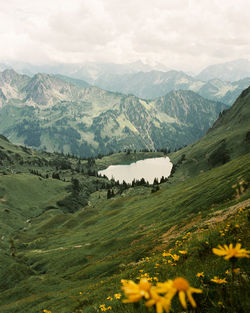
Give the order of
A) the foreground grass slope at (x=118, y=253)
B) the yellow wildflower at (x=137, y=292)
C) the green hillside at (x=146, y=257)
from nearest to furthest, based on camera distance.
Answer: the yellow wildflower at (x=137, y=292) < the green hillside at (x=146, y=257) < the foreground grass slope at (x=118, y=253)

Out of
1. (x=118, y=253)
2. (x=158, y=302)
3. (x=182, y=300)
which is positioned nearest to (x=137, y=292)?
(x=158, y=302)

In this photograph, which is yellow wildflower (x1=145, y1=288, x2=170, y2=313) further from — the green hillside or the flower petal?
the green hillside

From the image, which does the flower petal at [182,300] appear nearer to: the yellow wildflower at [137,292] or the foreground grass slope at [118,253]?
the yellow wildflower at [137,292]

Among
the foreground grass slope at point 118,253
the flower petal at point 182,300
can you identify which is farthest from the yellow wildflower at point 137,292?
the foreground grass slope at point 118,253

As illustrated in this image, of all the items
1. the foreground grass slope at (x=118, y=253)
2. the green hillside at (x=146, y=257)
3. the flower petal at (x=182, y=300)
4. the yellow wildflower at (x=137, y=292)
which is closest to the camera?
the flower petal at (x=182, y=300)

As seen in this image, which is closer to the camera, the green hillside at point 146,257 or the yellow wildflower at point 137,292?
the yellow wildflower at point 137,292

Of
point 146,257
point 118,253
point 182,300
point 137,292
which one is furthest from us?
point 118,253

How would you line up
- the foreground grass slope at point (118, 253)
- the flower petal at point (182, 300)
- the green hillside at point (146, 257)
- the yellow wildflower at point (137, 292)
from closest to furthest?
the flower petal at point (182, 300), the yellow wildflower at point (137, 292), the green hillside at point (146, 257), the foreground grass slope at point (118, 253)

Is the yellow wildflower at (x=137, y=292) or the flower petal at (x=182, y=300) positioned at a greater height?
the yellow wildflower at (x=137, y=292)

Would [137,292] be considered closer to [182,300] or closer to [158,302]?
[158,302]

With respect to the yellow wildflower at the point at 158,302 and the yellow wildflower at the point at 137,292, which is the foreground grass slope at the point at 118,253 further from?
the yellow wildflower at the point at 158,302

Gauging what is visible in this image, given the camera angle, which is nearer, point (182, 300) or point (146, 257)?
point (182, 300)

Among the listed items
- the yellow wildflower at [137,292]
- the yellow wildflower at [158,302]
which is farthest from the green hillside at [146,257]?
the yellow wildflower at [158,302]

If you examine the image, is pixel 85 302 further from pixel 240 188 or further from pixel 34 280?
pixel 34 280
